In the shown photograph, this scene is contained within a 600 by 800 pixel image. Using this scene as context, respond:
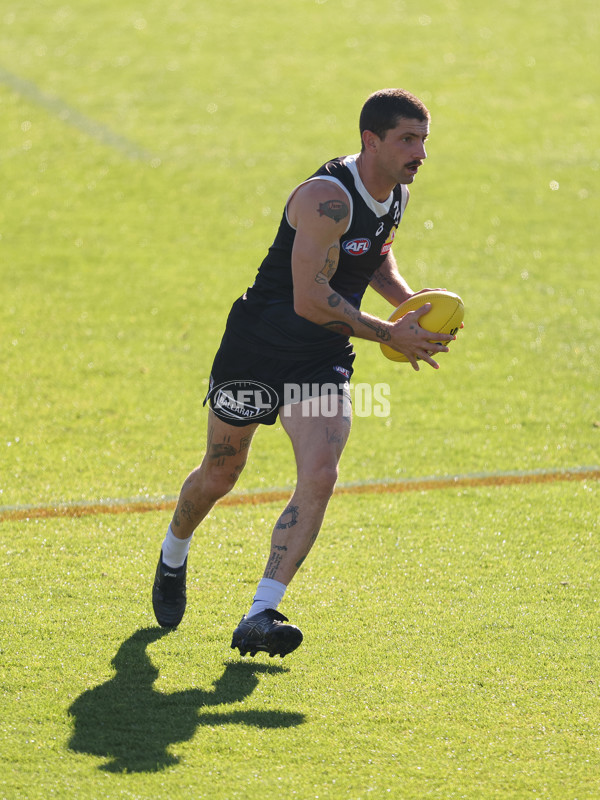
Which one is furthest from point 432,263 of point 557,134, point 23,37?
point 23,37

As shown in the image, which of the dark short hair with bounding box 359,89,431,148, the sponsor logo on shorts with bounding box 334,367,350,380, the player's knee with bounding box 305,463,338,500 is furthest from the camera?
the sponsor logo on shorts with bounding box 334,367,350,380

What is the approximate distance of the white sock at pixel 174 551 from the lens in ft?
A: 15.5

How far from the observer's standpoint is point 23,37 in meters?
16.0

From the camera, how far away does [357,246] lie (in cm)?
460

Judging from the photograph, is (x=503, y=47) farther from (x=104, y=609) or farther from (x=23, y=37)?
(x=104, y=609)

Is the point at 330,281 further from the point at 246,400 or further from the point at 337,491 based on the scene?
the point at 337,491

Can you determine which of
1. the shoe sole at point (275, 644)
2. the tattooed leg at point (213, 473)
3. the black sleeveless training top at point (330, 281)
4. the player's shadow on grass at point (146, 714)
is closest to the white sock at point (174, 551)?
the tattooed leg at point (213, 473)

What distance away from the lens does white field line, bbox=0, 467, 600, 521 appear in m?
5.94

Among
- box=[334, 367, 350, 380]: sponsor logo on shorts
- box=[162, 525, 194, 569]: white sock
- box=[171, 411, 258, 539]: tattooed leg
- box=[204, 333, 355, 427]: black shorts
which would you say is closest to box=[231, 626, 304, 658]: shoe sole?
box=[162, 525, 194, 569]: white sock

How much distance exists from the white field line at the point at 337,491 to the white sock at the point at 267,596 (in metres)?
1.91

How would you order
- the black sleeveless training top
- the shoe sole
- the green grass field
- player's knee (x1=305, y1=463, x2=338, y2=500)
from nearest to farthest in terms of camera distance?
the green grass field < the shoe sole < player's knee (x1=305, y1=463, x2=338, y2=500) < the black sleeveless training top

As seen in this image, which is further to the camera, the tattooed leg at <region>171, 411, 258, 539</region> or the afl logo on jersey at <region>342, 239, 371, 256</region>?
the tattooed leg at <region>171, 411, 258, 539</region>

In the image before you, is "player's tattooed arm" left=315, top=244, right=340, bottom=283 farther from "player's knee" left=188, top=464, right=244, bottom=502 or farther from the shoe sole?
the shoe sole

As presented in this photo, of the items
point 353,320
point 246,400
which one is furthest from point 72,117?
point 353,320
